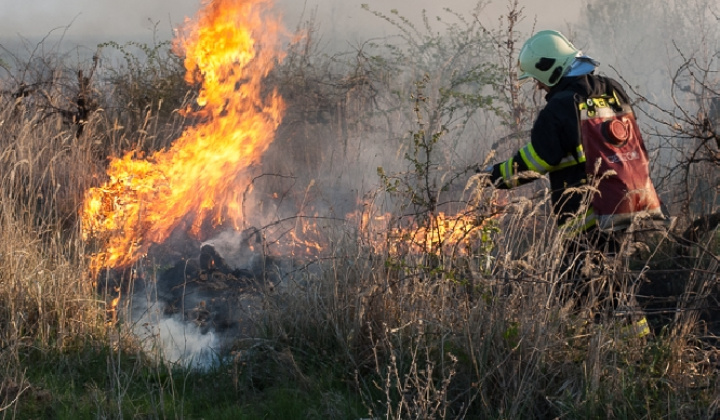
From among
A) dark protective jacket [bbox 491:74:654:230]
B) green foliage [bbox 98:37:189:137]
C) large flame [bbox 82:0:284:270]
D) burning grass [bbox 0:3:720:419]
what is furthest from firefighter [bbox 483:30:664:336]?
green foliage [bbox 98:37:189:137]

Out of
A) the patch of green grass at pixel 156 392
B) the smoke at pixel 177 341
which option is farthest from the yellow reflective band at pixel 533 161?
the smoke at pixel 177 341

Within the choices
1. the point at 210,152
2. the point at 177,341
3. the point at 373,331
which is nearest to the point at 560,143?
the point at 373,331

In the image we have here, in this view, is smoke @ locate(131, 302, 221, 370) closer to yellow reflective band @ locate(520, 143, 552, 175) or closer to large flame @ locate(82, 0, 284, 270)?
large flame @ locate(82, 0, 284, 270)

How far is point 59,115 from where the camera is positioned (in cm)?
869

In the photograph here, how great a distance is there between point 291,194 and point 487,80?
110 inches

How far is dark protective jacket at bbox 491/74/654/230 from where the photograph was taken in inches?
182

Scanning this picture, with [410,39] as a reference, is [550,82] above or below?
below

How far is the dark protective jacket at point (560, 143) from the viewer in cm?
461

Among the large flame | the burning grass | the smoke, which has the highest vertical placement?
the large flame

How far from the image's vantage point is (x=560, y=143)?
184 inches

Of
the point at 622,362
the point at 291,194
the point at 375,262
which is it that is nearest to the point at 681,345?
the point at 622,362

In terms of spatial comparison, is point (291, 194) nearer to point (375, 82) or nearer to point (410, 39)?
point (375, 82)

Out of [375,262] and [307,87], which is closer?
[375,262]

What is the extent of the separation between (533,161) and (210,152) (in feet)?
11.6
